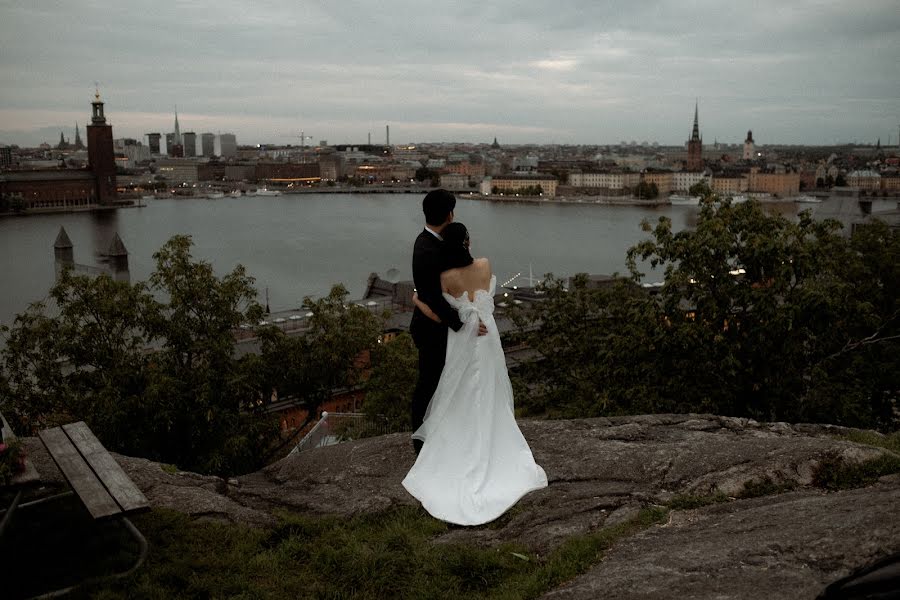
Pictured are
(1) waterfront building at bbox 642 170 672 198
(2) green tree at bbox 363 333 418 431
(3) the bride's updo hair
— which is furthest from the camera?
(1) waterfront building at bbox 642 170 672 198

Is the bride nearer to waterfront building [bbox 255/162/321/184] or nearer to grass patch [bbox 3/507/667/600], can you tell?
grass patch [bbox 3/507/667/600]

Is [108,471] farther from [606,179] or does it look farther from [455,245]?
[606,179]

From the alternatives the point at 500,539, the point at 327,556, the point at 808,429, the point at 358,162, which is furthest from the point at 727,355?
the point at 358,162

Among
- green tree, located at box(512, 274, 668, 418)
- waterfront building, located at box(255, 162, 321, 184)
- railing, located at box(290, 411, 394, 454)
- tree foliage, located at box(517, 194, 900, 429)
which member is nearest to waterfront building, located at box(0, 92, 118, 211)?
waterfront building, located at box(255, 162, 321, 184)

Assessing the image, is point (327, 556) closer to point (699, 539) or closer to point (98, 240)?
point (699, 539)

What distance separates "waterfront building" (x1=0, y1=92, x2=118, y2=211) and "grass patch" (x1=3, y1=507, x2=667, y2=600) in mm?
71112

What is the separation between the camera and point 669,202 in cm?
7588

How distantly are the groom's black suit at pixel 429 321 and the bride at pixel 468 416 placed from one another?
3 centimetres

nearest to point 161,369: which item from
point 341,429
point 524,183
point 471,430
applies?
point 341,429

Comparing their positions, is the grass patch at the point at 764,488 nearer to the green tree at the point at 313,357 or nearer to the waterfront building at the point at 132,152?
the green tree at the point at 313,357

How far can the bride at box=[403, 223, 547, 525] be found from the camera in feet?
8.66

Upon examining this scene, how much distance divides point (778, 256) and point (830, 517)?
13.7ft

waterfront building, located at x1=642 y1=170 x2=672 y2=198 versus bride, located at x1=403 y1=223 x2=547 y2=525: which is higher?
waterfront building, located at x1=642 y1=170 x2=672 y2=198

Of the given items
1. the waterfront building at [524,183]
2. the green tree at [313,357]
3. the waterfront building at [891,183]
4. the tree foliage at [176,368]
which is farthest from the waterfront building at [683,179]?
the tree foliage at [176,368]
